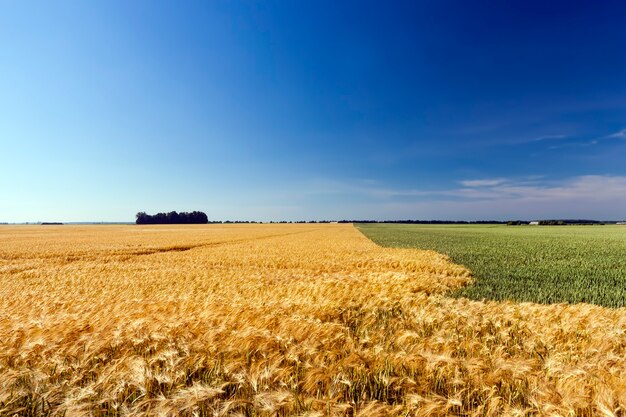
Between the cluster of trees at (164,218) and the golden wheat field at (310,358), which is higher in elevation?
the cluster of trees at (164,218)

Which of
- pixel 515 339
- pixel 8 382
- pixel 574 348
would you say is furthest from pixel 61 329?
pixel 574 348

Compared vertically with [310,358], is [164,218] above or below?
above

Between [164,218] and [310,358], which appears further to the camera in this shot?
[164,218]

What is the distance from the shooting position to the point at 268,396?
3139 millimetres

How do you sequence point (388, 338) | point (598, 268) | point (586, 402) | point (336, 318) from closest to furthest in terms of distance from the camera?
point (586, 402)
point (388, 338)
point (336, 318)
point (598, 268)

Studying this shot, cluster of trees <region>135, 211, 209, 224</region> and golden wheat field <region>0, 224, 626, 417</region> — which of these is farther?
cluster of trees <region>135, 211, 209, 224</region>

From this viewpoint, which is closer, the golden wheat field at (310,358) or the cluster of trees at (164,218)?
the golden wheat field at (310,358)

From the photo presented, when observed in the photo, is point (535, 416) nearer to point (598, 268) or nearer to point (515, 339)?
point (515, 339)

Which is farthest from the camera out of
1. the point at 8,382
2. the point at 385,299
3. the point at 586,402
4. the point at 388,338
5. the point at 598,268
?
the point at 598,268

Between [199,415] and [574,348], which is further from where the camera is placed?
[574,348]

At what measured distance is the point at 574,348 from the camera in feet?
15.6

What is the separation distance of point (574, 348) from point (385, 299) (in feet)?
11.3

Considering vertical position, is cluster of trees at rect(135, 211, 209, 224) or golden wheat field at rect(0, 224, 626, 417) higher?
cluster of trees at rect(135, 211, 209, 224)

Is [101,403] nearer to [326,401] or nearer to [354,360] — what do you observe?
[326,401]
